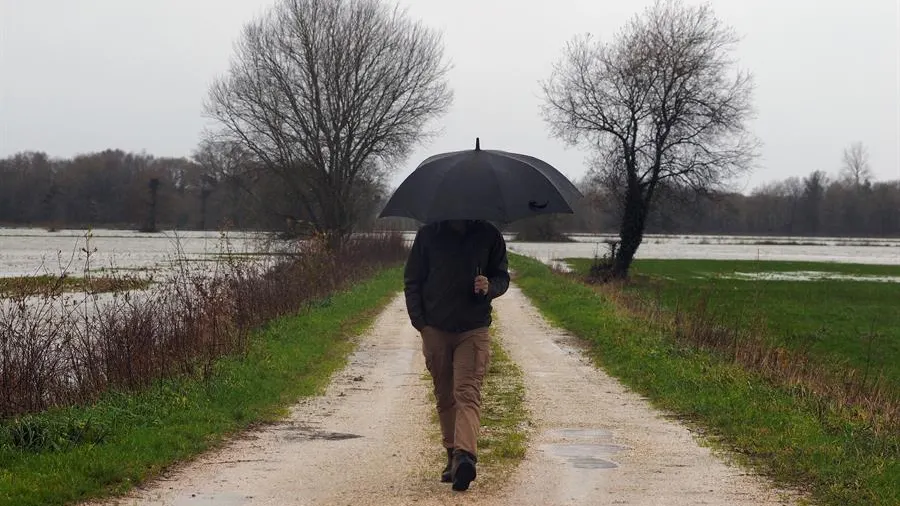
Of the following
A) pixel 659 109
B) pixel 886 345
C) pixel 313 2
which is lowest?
pixel 886 345

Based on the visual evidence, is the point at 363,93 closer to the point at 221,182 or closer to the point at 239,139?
the point at 239,139

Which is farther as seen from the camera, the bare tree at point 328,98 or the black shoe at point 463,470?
the bare tree at point 328,98

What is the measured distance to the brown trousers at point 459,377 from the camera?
6.49 meters

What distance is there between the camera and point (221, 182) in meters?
47.6

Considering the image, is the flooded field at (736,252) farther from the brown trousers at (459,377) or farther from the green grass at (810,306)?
the brown trousers at (459,377)

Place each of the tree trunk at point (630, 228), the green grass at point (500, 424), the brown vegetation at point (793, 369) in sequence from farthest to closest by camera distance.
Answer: the tree trunk at point (630, 228)
the brown vegetation at point (793, 369)
the green grass at point (500, 424)

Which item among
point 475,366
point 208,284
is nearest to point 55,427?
point 475,366

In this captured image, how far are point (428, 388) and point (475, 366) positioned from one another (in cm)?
504

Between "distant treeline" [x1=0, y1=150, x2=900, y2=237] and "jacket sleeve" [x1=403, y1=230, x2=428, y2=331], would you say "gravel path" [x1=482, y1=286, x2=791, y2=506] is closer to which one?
"jacket sleeve" [x1=403, y1=230, x2=428, y2=331]

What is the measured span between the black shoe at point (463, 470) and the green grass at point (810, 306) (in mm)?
9702

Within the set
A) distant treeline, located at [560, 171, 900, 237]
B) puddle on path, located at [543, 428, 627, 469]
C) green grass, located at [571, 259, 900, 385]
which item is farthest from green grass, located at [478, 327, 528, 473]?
distant treeline, located at [560, 171, 900, 237]

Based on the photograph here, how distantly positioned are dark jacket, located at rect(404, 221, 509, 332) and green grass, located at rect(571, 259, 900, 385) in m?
9.47

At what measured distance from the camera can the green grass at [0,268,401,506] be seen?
257 inches

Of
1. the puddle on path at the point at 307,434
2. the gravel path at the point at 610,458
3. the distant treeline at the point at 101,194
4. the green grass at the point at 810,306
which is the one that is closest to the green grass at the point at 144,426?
the puddle on path at the point at 307,434
